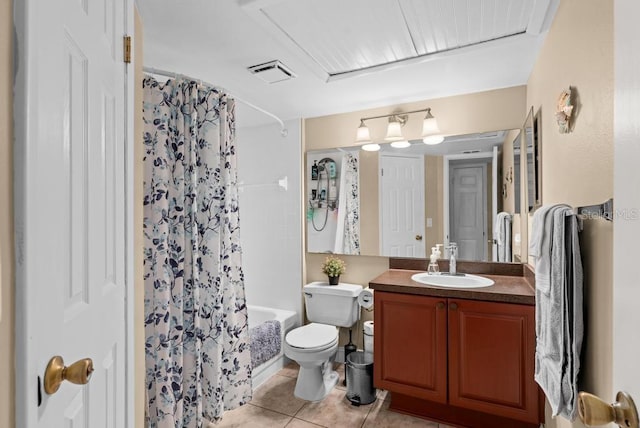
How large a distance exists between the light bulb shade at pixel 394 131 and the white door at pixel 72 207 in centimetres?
202

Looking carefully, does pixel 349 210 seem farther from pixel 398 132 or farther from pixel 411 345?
pixel 411 345

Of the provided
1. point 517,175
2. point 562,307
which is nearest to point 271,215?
point 517,175

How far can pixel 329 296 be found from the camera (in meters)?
2.89

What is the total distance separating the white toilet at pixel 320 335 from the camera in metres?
2.42

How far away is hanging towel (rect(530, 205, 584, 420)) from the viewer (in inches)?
46.9

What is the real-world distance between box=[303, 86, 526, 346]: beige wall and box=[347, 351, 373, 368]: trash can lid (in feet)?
1.32

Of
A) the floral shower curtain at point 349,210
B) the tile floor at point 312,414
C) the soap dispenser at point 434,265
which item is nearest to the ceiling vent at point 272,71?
the floral shower curtain at point 349,210

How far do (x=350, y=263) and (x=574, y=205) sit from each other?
194 cm

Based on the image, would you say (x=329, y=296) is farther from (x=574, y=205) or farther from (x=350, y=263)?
(x=574, y=205)

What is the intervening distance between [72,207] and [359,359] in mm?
2312

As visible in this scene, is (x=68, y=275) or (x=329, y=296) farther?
(x=329, y=296)

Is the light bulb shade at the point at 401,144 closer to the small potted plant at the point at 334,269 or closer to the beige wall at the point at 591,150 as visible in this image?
the small potted plant at the point at 334,269

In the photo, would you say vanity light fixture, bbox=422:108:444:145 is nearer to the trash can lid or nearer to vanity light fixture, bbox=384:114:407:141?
vanity light fixture, bbox=384:114:407:141
